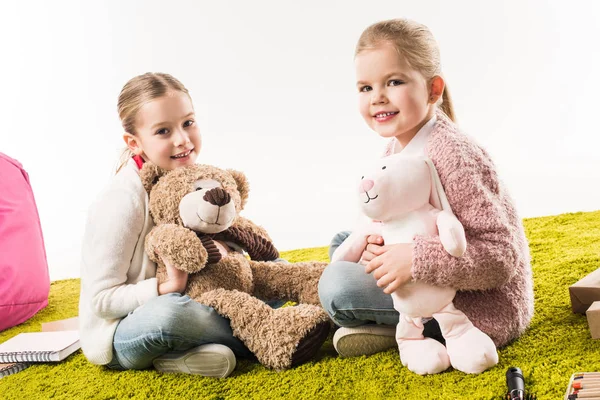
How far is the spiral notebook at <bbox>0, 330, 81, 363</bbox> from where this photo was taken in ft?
5.81

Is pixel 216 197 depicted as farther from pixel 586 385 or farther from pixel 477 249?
pixel 586 385

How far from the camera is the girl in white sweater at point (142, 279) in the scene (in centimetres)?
146

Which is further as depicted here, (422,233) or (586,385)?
(422,233)

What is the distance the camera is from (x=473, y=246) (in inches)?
50.1

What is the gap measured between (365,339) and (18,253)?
1.36 meters

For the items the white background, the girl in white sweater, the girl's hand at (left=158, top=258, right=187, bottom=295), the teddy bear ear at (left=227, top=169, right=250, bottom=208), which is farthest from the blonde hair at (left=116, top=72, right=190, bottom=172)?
the white background

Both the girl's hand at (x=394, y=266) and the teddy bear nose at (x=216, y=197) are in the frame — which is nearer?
the girl's hand at (x=394, y=266)

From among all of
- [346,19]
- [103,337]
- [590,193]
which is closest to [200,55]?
[346,19]

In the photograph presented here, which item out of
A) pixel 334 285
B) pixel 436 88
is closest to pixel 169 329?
pixel 334 285

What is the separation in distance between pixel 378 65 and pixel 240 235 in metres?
0.55

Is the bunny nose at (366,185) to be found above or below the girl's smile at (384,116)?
below

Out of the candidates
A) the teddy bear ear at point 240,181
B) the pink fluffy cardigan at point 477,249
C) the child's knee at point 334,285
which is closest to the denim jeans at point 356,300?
the child's knee at point 334,285

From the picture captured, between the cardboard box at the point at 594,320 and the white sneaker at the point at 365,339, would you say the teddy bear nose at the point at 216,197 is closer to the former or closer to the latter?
the white sneaker at the point at 365,339

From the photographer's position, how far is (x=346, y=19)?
358cm
